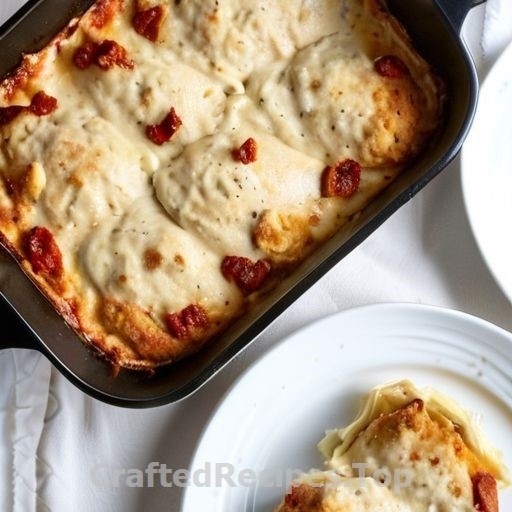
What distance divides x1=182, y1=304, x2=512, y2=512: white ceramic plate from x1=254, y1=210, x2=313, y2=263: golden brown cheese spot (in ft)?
0.72

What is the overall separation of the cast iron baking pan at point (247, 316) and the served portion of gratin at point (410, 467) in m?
0.45

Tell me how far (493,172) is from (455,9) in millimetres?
523

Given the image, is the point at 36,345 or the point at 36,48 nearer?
the point at 36,345

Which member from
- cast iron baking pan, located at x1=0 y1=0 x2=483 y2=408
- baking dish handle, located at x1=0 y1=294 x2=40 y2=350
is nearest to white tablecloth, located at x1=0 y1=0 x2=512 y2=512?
cast iron baking pan, located at x1=0 y1=0 x2=483 y2=408

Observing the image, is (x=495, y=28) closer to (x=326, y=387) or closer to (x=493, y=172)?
(x=493, y=172)

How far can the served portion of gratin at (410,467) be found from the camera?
77.3 inches

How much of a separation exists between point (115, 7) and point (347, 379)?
3.82 feet

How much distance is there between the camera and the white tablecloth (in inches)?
85.0

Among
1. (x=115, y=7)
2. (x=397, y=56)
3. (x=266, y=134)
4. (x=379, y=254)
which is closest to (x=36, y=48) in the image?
(x=115, y=7)

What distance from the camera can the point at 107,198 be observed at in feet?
6.42

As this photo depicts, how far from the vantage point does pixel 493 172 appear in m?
2.15

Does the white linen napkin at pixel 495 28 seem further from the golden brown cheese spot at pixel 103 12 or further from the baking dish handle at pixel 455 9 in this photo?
the golden brown cheese spot at pixel 103 12

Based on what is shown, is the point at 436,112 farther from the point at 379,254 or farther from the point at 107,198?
the point at 107,198

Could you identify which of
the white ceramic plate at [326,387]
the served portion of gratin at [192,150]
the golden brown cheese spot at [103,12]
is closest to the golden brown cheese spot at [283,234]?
the served portion of gratin at [192,150]
